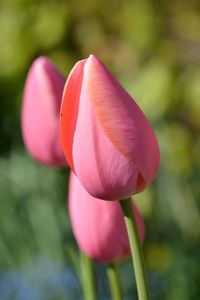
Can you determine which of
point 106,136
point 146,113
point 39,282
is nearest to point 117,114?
point 106,136

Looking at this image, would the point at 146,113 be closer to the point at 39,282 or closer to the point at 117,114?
the point at 39,282

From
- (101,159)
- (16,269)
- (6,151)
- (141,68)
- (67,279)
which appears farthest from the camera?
(141,68)

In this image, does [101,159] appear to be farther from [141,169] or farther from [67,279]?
[67,279]

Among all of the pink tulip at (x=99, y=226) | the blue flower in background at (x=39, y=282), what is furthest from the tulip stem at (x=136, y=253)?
the blue flower in background at (x=39, y=282)

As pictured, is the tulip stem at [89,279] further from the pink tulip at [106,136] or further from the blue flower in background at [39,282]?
the blue flower in background at [39,282]

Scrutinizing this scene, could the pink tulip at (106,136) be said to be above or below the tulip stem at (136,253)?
above

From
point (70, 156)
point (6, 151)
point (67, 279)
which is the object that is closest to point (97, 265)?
point (67, 279)
